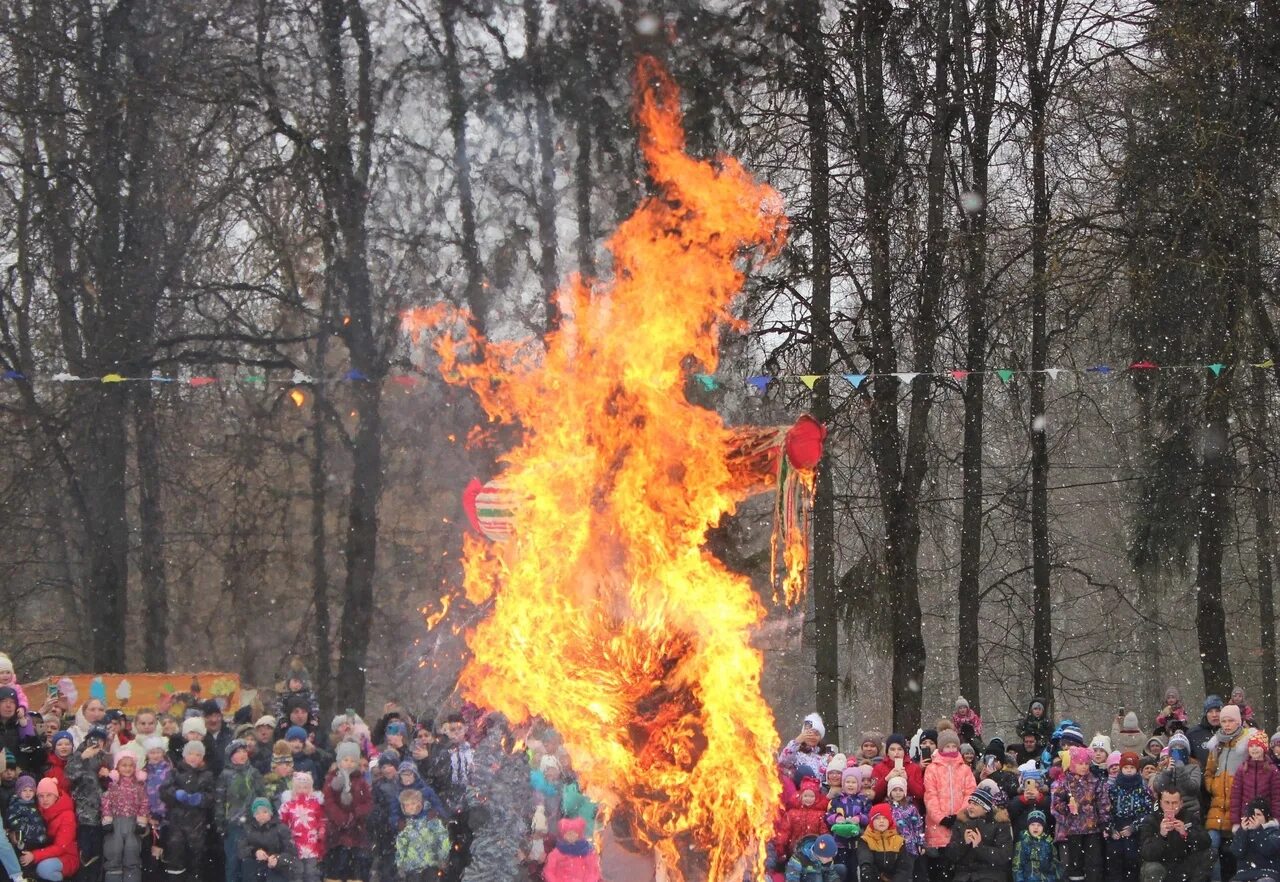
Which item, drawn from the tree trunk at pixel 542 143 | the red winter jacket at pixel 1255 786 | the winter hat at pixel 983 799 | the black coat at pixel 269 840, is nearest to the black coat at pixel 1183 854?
the red winter jacket at pixel 1255 786

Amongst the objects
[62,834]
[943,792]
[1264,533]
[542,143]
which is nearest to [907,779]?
[943,792]

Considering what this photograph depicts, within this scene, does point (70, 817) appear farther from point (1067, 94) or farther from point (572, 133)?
point (1067, 94)

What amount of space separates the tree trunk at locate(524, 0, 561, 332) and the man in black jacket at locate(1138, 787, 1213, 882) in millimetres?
8215

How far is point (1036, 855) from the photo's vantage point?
32.9ft

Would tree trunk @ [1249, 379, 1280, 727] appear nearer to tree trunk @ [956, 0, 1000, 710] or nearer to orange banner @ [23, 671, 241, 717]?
tree trunk @ [956, 0, 1000, 710]

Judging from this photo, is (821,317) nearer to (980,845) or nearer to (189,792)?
(980,845)

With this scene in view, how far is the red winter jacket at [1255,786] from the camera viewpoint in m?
9.35

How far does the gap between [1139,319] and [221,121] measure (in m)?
9.97

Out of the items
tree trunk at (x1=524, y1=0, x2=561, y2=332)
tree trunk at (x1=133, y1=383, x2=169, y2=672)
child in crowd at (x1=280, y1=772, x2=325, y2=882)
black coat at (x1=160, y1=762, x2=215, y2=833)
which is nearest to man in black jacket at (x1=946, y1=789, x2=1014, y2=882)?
child in crowd at (x1=280, y1=772, x2=325, y2=882)

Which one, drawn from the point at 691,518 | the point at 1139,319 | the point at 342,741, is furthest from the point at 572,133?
the point at 691,518

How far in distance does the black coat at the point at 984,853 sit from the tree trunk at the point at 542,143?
742 centimetres

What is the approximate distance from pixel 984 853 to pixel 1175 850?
1.21 meters

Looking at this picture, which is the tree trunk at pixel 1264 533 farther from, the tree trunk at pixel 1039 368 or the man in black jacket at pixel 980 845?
the man in black jacket at pixel 980 845

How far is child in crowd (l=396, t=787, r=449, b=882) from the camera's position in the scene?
1020 centimetres
